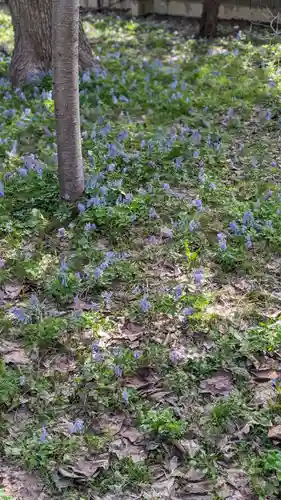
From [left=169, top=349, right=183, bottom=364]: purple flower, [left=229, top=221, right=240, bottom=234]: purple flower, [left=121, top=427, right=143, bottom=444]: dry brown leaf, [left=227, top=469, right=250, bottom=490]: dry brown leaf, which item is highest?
[left=229, top=221, right=240, bottom=234]: purple flower

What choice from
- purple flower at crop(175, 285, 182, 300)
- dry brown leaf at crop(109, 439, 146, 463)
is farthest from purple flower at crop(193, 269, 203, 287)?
dry brown leaf at crop(109, 439, 146, 463)

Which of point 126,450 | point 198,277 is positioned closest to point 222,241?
point 198,277

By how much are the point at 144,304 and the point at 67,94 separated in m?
1.64

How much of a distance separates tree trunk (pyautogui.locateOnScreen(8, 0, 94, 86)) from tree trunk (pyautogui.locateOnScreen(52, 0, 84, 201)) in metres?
2.70

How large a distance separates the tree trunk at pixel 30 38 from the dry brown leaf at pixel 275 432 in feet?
16.6

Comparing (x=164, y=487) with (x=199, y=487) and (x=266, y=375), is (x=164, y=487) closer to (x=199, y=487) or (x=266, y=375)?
(x=199, y=487)

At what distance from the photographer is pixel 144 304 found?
3463 millimetres

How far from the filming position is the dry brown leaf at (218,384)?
119 inches

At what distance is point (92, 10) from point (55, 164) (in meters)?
7.64

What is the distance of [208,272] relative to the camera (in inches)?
151

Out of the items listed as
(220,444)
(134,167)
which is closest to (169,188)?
(134,167)

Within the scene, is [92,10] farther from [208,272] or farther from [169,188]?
[208,272]

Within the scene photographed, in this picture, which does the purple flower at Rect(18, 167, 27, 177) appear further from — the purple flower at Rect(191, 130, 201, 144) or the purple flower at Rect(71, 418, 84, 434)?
the purple flower at Rect(71, 418, 84, 434)

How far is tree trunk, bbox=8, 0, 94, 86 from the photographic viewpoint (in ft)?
21.3
